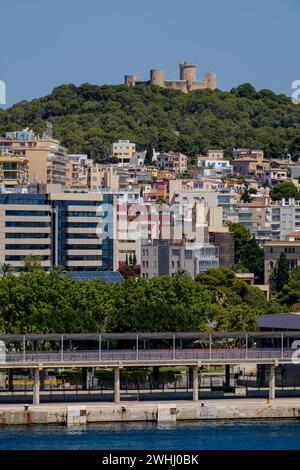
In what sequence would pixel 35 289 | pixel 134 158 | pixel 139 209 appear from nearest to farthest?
pixel 35 289
pixel 139 209
pixel 134 158

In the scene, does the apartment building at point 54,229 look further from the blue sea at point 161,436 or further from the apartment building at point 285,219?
the blue sea at point 161,436

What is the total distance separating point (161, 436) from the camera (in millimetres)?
54031

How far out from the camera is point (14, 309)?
74750 mm

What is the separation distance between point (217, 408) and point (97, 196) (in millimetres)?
58480

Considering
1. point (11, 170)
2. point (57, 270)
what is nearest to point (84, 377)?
point (57, 270)

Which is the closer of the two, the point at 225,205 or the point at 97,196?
the point at 97,196

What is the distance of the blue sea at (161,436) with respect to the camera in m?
52.0

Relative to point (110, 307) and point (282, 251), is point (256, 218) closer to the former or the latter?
point (282, 251)

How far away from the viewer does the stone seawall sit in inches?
2213

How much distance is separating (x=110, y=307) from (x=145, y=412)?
60.4 feet

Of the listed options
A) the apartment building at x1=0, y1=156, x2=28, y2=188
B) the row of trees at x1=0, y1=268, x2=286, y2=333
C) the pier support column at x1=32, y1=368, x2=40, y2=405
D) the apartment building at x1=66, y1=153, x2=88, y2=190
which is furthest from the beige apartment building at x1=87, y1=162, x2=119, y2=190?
the pier support column at x1=32, y1=368, x2=40, y2=405

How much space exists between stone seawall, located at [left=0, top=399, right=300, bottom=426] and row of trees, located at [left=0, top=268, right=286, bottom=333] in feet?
44.4
